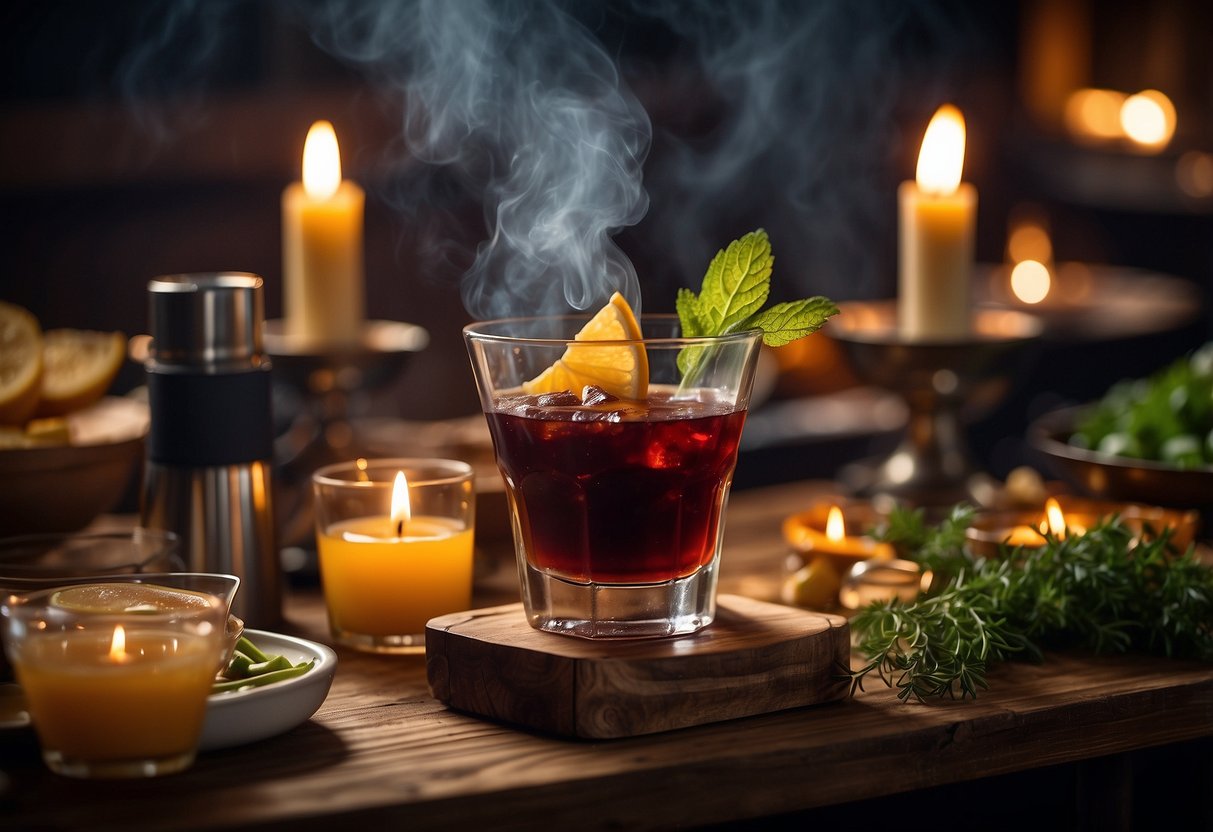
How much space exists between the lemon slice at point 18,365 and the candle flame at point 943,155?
131cm

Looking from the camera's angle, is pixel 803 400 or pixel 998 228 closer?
pixel 803 400

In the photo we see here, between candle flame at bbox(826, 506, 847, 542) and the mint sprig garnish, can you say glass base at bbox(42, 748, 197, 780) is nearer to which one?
the mint sprig garnish

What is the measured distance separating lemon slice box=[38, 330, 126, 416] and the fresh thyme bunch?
1.06 metres

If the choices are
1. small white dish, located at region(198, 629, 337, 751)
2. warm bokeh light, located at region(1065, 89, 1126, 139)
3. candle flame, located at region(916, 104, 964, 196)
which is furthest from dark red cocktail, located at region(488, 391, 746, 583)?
warm bokeh light, located at region(1065, 89, 1126, 139)

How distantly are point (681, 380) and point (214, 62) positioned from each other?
3599mm

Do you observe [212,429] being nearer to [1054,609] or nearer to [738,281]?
[738,281]

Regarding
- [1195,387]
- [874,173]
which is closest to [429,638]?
[1195,387]

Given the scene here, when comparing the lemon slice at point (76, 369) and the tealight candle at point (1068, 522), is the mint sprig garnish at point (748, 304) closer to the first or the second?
the tealight candle at point (1068, 522)

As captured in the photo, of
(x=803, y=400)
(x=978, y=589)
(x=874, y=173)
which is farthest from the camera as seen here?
(x=874, y=173)

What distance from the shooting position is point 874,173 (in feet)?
20.3

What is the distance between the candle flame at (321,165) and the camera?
2.10 m

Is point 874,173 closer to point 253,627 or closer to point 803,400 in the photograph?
point 803,400

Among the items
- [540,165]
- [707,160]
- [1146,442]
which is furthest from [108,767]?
[707,160]

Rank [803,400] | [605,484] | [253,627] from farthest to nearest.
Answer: [803,400] < [253,627] < [605,484]
